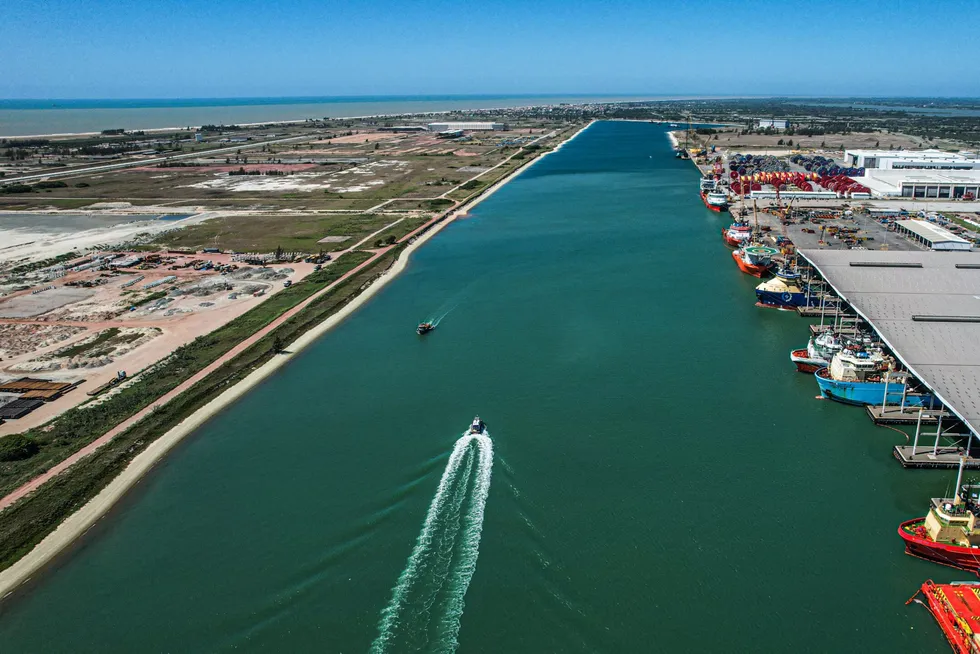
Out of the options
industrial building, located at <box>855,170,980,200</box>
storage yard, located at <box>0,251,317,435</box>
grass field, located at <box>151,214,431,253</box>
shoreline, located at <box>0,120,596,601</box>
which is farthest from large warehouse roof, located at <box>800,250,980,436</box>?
grass field, located at <box>151,214,431,253</box>

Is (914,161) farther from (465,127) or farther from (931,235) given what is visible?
(465,127)

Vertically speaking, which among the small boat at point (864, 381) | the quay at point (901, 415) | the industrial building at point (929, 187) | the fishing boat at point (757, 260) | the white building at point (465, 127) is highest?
the white building at point (465, 127)

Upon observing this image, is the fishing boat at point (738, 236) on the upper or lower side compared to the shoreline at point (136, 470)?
upper

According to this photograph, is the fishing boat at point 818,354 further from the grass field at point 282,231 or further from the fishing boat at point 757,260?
the grass field at point 282,231

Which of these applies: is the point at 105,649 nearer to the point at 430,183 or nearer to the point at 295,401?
the point at 295,401

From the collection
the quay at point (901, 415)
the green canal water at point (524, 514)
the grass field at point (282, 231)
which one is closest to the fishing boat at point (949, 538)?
the green canal water at point (524, 514)

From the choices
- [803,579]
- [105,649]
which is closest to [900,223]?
[803,579]
